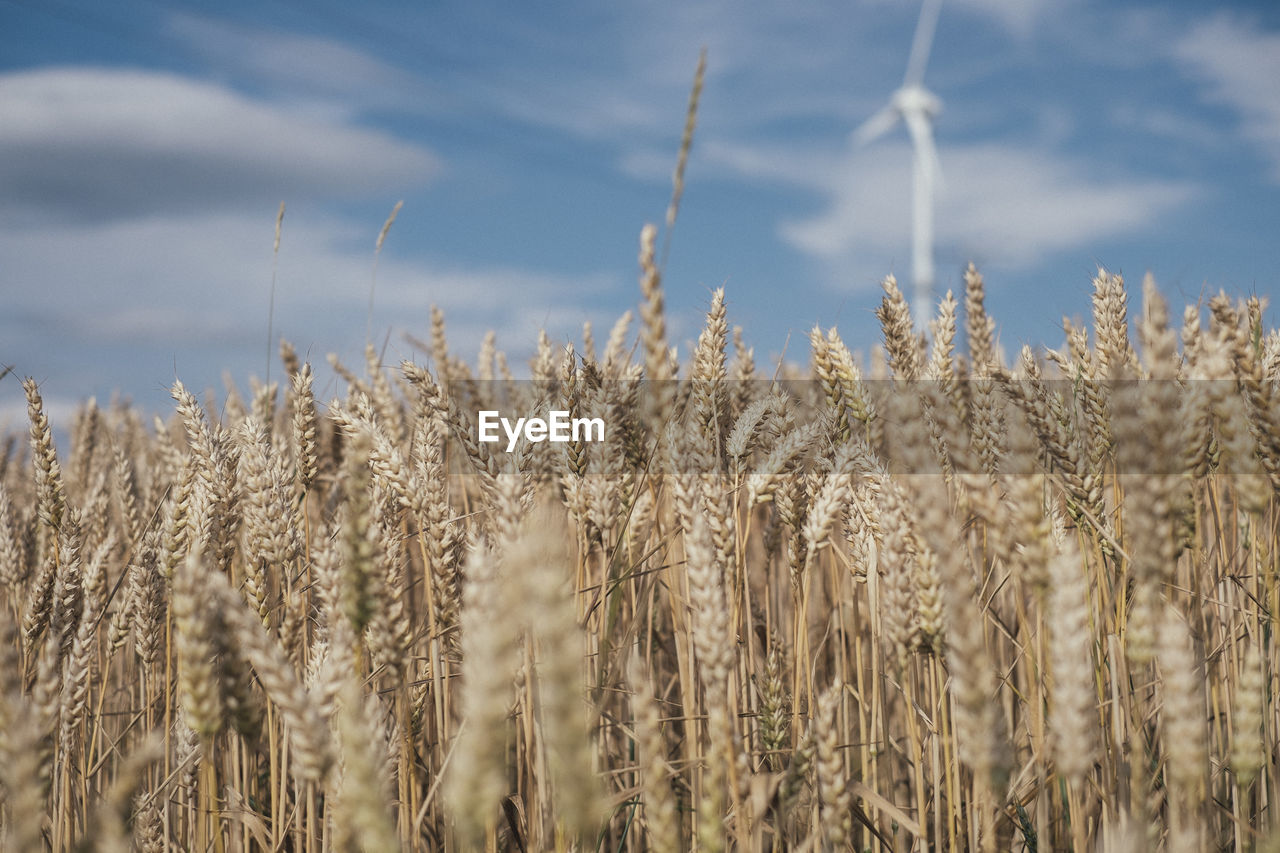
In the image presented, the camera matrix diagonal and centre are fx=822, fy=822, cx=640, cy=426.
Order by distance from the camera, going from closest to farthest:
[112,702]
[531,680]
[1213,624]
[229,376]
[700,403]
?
[531,680] → [700,403] → [1213,624] → [112,702] → [229,376]

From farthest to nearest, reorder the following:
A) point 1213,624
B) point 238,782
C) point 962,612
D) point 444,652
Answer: point 1213,624, point 238,782, point 444,652, point 962,612

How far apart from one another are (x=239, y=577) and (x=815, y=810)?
8.77ft

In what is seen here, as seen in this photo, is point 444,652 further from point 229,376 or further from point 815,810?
point 229,376

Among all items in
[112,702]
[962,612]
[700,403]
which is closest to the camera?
[962,612]

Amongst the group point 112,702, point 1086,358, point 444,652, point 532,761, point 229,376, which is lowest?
point 112,702

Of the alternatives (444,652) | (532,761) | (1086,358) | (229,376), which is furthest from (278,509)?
(229,376)

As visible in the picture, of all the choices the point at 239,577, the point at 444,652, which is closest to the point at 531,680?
the point at 444,652

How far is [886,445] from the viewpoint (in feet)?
13.8

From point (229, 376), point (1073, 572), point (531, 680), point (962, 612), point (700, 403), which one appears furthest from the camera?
point (229, 376)

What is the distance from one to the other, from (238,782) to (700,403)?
1967 mm

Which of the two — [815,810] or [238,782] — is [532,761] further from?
[238,782]

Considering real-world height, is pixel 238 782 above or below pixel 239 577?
below

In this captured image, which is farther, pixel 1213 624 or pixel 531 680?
pixel 1213 624

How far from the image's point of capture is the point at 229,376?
7.08m
